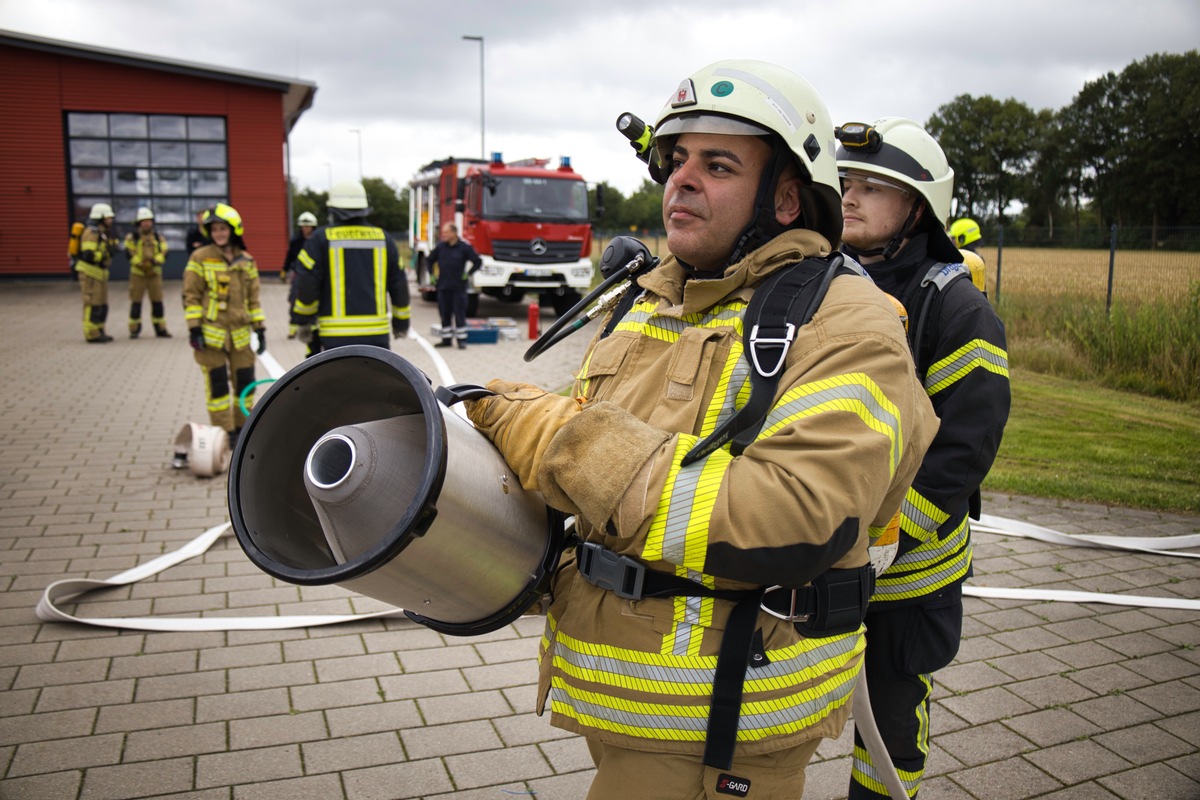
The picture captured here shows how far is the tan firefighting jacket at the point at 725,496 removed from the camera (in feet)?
4.73

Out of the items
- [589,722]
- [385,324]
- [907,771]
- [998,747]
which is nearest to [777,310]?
[589,722]

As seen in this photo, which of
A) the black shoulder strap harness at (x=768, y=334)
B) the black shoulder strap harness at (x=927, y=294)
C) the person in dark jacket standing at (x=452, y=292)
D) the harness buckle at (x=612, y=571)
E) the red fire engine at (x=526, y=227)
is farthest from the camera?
the red fire engine at (x=526, y=227)

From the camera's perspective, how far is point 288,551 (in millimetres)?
1698

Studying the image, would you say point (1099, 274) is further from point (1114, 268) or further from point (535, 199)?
point (535, 199)

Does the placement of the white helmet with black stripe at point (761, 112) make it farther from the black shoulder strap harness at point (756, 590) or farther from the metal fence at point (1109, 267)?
the metal fence at point (1109, 267)

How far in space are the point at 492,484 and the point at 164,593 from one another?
3808mm

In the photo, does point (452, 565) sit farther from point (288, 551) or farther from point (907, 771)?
point (907, 771)

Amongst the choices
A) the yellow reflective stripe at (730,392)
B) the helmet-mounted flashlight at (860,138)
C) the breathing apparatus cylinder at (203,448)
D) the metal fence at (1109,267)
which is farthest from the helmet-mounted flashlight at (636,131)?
the metal fence at (1109,267)

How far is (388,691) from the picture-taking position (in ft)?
12.4

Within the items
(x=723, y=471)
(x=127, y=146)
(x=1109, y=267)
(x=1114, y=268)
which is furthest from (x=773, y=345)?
(x=127, y=146)

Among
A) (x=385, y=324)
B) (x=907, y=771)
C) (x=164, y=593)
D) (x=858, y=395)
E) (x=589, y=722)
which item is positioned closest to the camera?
(x=858, y=395)

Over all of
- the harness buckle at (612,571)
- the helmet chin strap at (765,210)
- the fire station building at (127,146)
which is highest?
the fire station building at (127,146)

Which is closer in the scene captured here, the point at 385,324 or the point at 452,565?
the point at 452,565

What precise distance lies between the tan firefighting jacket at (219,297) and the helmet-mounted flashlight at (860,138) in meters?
6.23
